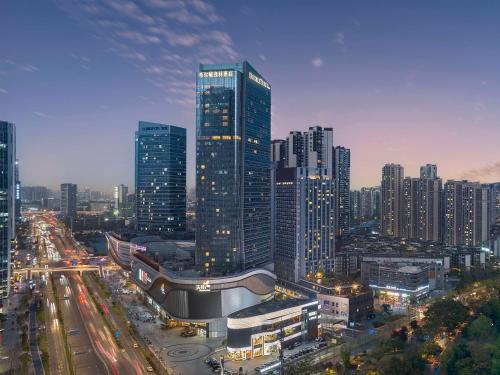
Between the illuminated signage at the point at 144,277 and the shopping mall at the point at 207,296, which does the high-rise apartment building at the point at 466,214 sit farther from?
the illuminated signage at the point at 144,277

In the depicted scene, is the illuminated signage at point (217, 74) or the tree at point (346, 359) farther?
the illuminated signage at point (217, 74)

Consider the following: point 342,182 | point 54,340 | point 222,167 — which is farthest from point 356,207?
point 54,340

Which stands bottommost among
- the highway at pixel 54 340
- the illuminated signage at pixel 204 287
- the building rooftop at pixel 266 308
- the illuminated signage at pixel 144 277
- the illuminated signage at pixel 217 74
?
the highway at pixel 54 340

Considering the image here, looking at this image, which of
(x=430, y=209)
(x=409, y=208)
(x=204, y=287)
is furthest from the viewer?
(x=409, y=208)

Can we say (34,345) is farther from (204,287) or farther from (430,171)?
(430,171)

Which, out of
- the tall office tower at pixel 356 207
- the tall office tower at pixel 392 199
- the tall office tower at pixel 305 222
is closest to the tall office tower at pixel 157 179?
the tall office tower at pixel 305 222

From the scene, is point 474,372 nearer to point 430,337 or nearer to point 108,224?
point 430,337

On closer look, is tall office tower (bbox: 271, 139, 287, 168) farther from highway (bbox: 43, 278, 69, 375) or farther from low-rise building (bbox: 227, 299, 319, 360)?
highway (bbox: 43, 278, 69, 375)

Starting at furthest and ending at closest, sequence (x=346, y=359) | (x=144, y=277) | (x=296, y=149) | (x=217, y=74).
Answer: (x=296, y=149)
(x=144, y=277)
(x=217, y=74)
(x=346, y=359)
